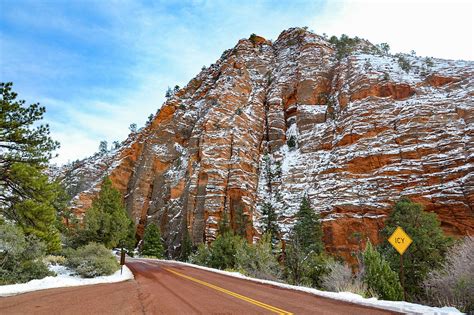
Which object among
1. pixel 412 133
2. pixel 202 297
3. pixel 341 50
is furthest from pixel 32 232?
pixel 341 50

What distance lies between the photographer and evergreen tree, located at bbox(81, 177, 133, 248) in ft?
78.1

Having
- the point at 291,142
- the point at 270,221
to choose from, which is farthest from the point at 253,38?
the point at 270,221

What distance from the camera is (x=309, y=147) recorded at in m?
55.4

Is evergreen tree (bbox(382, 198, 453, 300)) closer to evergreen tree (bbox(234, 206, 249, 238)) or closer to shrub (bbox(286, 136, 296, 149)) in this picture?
evergreen tree (bbox(234, 206, 249, 238))

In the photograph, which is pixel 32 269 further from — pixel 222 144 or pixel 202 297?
pixel 222 144

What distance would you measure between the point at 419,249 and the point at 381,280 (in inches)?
484

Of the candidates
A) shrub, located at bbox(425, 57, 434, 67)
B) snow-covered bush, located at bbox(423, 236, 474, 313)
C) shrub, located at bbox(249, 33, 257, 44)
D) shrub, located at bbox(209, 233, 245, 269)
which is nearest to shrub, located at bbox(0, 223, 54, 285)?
snow-covered bush, located at bbox(423, 236, 474, 313)

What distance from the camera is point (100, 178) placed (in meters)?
71.0

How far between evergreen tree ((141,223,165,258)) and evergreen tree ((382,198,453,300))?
3725cm

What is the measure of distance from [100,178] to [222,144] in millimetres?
31764

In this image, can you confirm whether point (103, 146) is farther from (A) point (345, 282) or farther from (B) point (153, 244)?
(A) point (345, 282)

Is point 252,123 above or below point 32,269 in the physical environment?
above

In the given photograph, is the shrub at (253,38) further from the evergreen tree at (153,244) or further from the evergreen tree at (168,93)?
the evergreen tree at (153,244)

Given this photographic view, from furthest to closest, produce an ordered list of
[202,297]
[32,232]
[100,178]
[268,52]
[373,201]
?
[268,52]
[100,178]
[373,201]
[32,232]
[202,297]
